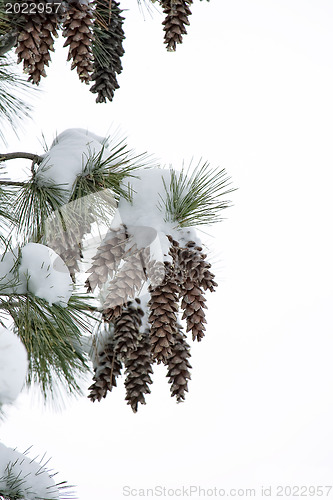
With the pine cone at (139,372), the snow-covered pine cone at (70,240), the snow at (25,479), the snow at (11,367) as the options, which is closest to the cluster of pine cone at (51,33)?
the snow-covered pine cone at (70,240)

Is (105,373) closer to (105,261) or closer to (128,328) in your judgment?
(128,328)

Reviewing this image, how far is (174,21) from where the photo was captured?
205 centimetres

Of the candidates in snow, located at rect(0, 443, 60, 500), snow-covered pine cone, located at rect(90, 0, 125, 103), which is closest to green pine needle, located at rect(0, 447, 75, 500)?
snow, located at rect(0, 443, 60, 500)

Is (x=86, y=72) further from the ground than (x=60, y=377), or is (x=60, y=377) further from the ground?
(x=86, y=72)

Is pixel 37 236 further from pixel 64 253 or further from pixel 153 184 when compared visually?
pixel 153 184

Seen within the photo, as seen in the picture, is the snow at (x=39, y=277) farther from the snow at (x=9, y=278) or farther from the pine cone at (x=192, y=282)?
the pine cone at (x=192, y=282)

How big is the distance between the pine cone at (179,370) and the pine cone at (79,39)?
809 millimetres

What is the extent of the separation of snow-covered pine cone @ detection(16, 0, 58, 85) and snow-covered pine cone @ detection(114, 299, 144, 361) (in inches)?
29.1

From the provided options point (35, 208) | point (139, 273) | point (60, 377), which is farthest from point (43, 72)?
point (60, 377)

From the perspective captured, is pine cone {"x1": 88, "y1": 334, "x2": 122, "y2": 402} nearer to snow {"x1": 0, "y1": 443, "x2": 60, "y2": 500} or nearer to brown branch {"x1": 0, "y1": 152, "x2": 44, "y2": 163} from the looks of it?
snow {"x1": 0, "y1": 443, "x2": 60, "y2": 500}

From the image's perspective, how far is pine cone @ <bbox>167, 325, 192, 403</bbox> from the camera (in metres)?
1.89

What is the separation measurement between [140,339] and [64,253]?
1.23 ft

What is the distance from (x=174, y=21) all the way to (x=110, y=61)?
1.15ft

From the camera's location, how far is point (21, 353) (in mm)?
1493
